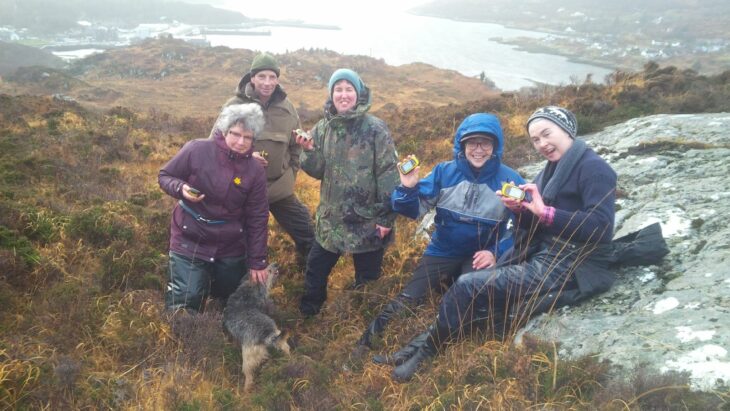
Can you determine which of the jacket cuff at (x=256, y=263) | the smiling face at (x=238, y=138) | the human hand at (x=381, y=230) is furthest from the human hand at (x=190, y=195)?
the human hand at (x=381, y=230)

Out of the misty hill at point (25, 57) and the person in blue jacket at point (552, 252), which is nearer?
the person in blue jacket at point (552, 252)

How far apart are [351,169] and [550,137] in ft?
5.17

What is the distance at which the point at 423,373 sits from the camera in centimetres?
282

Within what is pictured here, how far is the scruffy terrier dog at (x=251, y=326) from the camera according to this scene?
3.21 metres

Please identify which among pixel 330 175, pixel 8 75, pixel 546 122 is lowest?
pixel 8 75

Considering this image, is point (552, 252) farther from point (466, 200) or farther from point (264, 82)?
point (264, 82)

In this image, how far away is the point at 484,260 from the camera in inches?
128

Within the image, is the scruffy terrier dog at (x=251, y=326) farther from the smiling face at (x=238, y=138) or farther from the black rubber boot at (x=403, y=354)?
the smiling face at (x=238, y=138)

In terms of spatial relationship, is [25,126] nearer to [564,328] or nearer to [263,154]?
[263,154]

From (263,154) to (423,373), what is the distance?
94.9 inches

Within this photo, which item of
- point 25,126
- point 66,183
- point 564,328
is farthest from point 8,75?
point 564,328

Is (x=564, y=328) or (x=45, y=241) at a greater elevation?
(x=564, y=328)

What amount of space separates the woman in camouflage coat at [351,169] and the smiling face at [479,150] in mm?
659

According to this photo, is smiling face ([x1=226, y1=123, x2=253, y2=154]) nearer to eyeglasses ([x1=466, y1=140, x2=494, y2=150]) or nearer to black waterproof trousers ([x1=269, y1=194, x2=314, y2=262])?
black waterproof trousers ([x1=269, y1=194, x2=314, y2=262])
